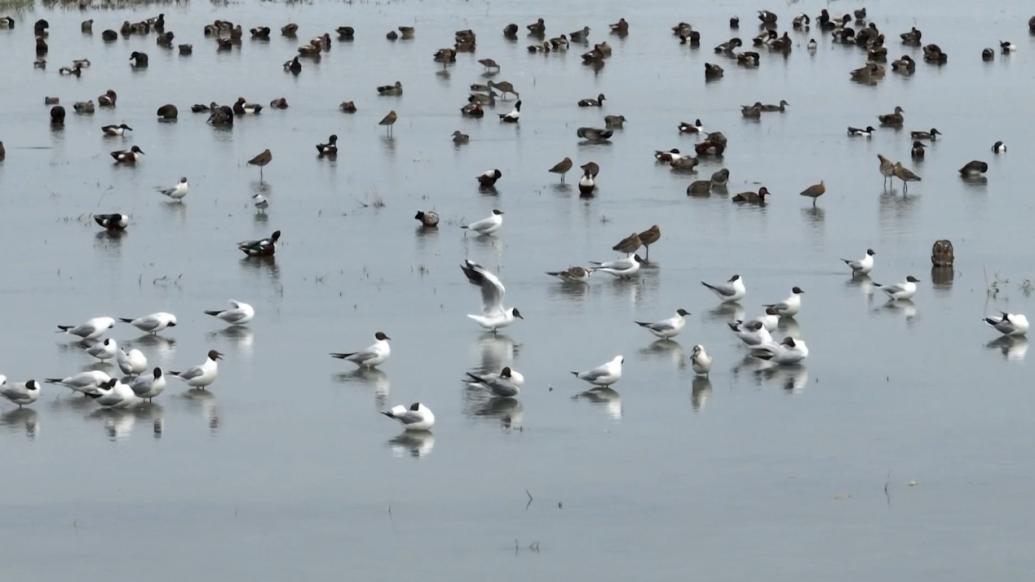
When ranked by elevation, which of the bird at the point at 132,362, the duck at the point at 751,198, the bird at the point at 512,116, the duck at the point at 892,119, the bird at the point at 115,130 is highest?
the bird at the point at 115,130

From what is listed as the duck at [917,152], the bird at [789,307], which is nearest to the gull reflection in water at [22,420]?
the bird at [789,307]

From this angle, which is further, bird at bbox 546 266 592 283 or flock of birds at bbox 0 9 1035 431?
bird at bbox 546 266 592 283

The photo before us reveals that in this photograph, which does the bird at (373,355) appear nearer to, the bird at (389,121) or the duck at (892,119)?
the bird at (389,121)

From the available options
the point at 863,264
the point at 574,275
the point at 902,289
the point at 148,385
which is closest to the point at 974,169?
the point at 863,264

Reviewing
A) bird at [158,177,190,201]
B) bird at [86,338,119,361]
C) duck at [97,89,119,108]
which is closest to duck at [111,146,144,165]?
bird at [158,177,190,201]

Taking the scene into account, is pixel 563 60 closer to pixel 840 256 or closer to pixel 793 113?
pixel 793 113

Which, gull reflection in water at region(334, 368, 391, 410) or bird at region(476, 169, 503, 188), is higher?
bird at region(476, 169, 503, 188)

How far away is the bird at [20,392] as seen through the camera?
50.6 feet

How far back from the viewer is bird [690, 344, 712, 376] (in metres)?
16.6

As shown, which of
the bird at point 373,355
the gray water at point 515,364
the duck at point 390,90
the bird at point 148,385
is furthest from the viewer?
the duck at point 390,90

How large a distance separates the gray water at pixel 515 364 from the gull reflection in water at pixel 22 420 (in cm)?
3

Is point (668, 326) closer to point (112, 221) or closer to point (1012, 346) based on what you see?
point (1012, 346)

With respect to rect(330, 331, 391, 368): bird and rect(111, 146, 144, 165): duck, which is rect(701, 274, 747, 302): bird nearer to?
rect(330, 331, 391, 368): bird

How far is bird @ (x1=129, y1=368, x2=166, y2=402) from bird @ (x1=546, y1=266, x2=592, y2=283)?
21.4ft
